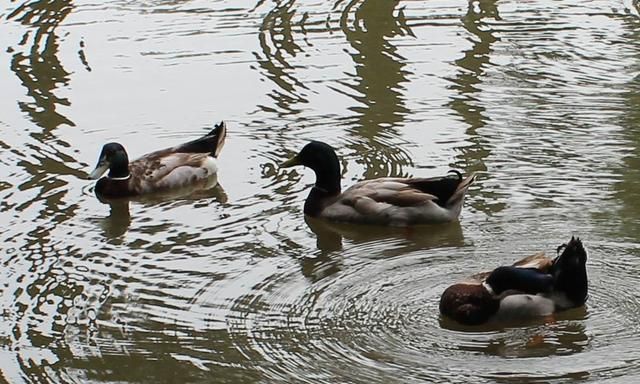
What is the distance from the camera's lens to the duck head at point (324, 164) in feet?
34.7

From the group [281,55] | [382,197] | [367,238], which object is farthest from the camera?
[281,55]

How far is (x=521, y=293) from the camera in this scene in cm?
819

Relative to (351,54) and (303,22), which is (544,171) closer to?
(351,54)

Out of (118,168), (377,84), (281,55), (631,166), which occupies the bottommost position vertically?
(631,166)

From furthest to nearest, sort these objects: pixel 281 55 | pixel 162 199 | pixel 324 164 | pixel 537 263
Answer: pixel 281 55 → pixel 162 199 → pixel 324 164 → pixel 537 263

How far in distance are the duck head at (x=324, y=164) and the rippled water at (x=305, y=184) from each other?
0.34 m

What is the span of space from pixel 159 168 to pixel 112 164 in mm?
396

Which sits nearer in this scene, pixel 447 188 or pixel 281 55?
pixel 447 188

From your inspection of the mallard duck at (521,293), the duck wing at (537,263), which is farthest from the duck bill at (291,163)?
the mallard duck at (521,293)

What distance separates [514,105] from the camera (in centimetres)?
1309

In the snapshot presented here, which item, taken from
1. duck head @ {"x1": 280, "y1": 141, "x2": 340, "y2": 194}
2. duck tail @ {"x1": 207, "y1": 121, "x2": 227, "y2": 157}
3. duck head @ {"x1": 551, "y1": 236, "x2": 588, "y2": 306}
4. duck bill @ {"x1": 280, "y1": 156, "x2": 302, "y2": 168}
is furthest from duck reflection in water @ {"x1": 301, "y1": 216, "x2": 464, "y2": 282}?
duck tail @ {"x1": 207, "y1": 121, "x2": 227, "y2": 157}

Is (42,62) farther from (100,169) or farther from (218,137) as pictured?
(100,169)

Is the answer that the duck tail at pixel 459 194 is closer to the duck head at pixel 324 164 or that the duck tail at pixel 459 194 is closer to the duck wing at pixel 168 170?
the duck head at pixel 324 164

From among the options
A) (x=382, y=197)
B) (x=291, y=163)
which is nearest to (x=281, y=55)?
(x=291, y=163)
